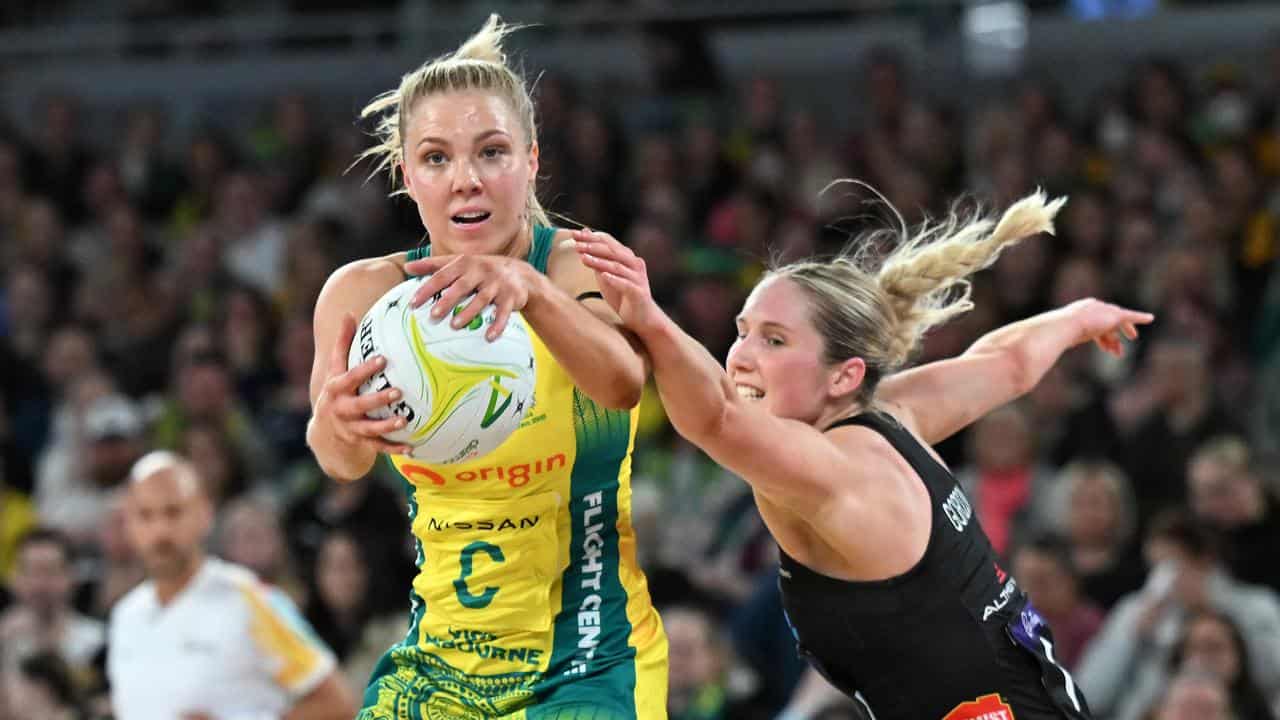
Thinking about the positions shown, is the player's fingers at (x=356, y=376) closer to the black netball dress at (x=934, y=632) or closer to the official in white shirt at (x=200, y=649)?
the black netball dress at (x=934, y=632)

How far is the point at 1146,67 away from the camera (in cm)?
944

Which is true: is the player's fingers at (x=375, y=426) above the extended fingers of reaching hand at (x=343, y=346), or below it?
below

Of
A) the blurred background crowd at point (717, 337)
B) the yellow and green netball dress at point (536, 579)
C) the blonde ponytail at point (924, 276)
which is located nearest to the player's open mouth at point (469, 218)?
the yellow and green netball dress at point (536, 579)

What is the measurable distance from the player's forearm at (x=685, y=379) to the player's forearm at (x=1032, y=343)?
59.9 inches

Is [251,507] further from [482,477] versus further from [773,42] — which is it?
[773,42]

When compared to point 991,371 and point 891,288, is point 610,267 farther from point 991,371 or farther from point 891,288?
point 991,371

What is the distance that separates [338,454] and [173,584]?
8.05 ft

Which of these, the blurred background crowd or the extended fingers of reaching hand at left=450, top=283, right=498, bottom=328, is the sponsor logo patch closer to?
the extended fingers of reaching hand at left=450, top=283, right=498, bottom=328

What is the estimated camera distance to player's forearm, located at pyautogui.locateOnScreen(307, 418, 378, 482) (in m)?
3.31

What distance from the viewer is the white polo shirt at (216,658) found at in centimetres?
539

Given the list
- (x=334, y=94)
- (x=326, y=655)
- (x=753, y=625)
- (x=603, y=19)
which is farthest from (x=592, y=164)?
(x=326, y=655)

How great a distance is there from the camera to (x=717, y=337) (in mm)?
8336

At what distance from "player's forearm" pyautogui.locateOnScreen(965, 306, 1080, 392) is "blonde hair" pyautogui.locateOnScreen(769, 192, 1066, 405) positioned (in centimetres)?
19

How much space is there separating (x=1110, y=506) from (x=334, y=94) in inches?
275
